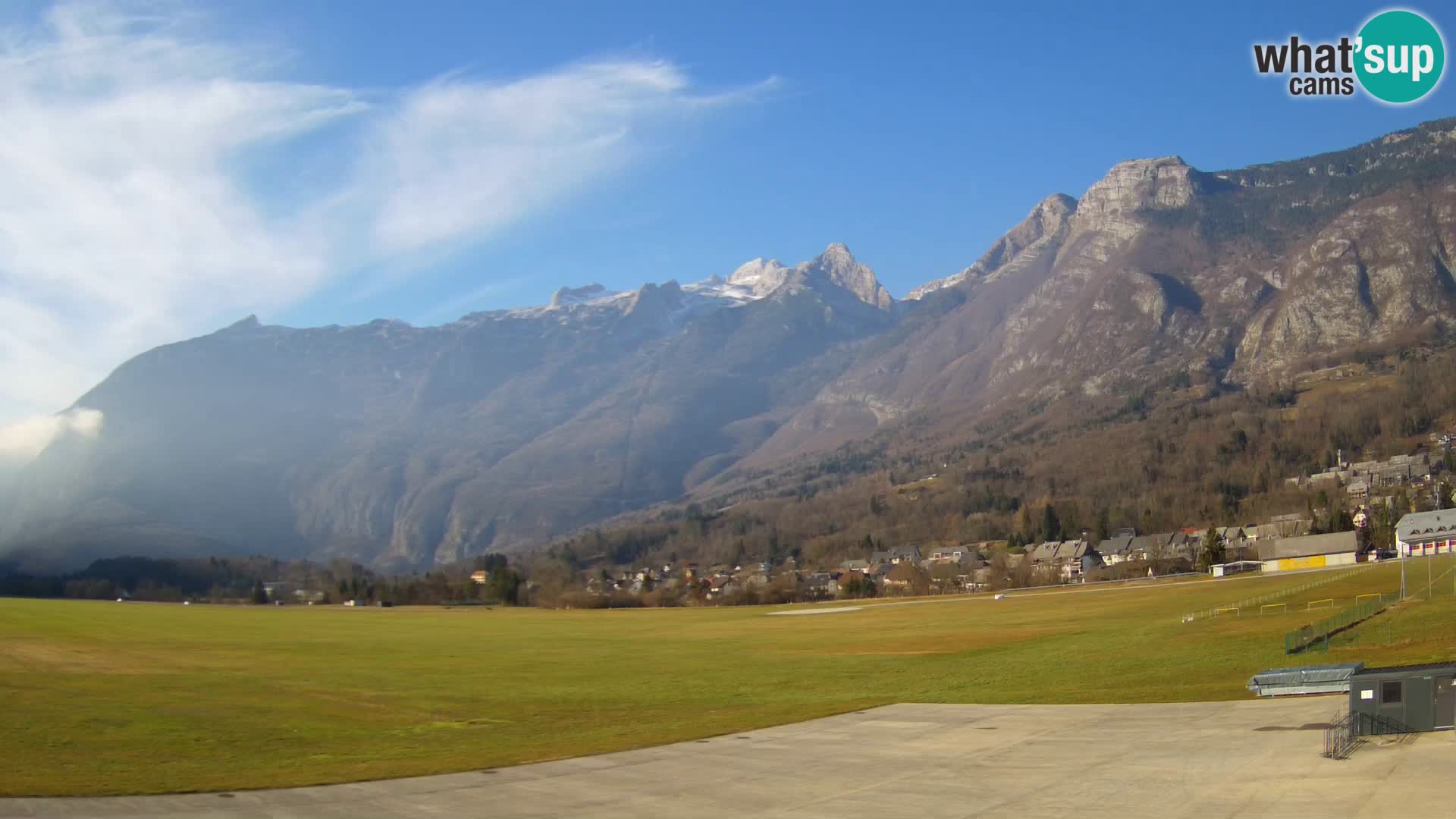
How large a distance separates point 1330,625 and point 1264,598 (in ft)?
82.8

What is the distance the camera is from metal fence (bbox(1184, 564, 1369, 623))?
7019cm

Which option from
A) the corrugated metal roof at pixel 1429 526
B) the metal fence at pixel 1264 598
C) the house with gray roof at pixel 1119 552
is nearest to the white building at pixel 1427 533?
the corrugated metal roof at pixel 1429 526

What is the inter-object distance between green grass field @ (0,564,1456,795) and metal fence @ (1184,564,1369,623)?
2013 mm

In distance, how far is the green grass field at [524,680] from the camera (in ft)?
109

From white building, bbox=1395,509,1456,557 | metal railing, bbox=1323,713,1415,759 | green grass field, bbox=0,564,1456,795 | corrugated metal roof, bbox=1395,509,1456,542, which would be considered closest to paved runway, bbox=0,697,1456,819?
metal railing, bbox=1323,713,1415,759

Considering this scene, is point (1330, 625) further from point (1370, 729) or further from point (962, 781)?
point (962, 781)

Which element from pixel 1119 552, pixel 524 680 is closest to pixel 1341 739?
pixel 524 680

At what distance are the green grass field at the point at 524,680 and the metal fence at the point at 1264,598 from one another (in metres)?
2.01

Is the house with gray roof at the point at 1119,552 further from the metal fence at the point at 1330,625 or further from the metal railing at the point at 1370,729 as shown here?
the metal railing at the point at 1370,729

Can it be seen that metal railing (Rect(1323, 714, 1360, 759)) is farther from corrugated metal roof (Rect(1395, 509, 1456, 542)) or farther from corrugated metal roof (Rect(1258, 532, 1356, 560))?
corrugated metal roof (Rect(1258, 532, 1356, 560))

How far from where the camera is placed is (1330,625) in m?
53.6

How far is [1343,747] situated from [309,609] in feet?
502

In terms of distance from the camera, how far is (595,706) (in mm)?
46625

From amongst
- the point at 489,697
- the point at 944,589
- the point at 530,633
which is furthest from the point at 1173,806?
the point at 944,589
